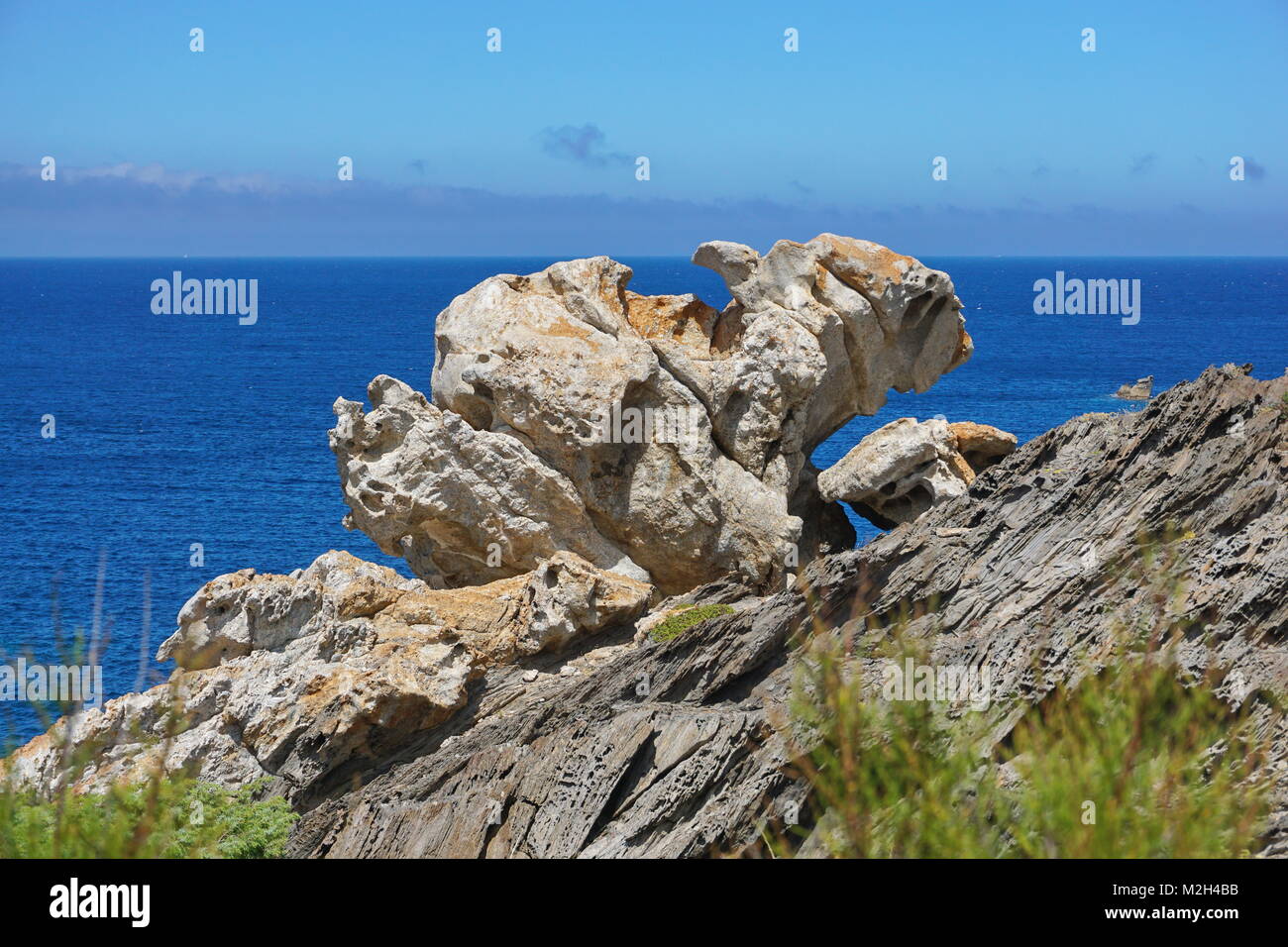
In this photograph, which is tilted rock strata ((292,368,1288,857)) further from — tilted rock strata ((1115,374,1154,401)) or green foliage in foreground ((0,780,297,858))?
tilted rock strata ((1115,374,1154,401))

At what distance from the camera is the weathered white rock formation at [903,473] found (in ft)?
98.8

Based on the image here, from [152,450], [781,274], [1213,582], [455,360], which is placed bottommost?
[152,450]

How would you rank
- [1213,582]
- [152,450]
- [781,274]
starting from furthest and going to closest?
[152,450] < [781,274] < [1213,582]

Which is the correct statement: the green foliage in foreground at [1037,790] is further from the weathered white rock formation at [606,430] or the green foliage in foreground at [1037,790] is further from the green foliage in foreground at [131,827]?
the weathered white rock formation at [606,430]

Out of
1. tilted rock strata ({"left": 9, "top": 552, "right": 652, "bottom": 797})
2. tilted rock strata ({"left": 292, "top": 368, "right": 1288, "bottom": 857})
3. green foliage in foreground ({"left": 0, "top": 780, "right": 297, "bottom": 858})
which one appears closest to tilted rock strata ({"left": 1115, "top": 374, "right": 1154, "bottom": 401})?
tilted rock strata ({"left": 292, "top": 368, "right": 1288, "bottom": 857})

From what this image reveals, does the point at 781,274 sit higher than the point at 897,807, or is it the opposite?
the point at 781,274

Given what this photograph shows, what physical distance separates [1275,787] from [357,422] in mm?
20668

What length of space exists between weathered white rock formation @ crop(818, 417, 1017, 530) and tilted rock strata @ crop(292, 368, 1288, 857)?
776 cm

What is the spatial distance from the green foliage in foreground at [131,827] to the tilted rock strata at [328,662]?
2297 millimetres

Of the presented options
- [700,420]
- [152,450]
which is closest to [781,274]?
[700,420]

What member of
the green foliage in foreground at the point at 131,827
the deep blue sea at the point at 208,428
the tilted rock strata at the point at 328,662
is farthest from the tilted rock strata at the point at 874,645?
the deep blue sea at the point at 208,428

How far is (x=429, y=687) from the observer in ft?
71.2
